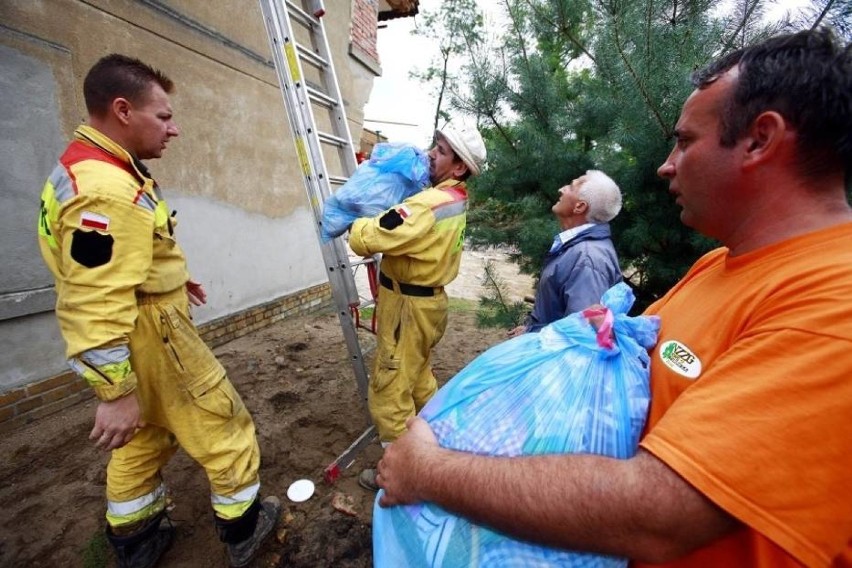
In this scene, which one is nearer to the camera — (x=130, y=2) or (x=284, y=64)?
(x=284, y=64)

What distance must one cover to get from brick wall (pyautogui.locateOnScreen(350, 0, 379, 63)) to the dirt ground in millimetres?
4862

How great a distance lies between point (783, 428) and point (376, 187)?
6.24 feet

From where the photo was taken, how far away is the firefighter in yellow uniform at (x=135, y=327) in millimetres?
1279

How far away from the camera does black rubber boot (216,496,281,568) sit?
173 centimetres

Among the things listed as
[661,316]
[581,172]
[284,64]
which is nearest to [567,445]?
[661,316]

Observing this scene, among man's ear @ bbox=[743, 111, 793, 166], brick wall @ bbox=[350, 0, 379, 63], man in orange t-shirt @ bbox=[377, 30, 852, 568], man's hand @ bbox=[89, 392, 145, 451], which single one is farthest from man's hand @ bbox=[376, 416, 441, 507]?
brick wall @ bbox=[350, 0, 379, 63]

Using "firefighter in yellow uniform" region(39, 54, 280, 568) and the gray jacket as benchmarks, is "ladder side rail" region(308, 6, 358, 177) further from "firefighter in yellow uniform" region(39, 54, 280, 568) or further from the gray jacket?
the gray jacket

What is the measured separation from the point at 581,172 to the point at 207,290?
341 centimetres

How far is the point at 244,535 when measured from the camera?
5.84 feet

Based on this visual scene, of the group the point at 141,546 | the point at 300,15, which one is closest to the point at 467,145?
the point at 300,15

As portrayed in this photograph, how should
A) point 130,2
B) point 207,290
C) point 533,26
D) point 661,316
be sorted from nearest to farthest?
point 661,316 < point 533,26 < point 130,2 < point 207,290

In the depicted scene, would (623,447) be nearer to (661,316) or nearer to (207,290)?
(661,316)

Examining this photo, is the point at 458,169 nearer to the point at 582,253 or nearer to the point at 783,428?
the point at 582,253

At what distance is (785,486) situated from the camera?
0.49 m
